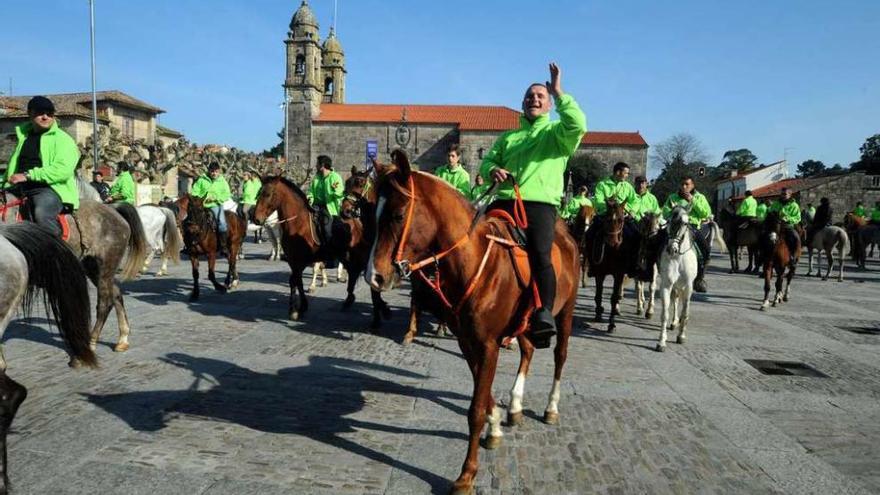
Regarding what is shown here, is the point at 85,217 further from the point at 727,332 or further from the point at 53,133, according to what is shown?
the point at 727,332

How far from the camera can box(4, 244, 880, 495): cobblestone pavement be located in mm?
3668

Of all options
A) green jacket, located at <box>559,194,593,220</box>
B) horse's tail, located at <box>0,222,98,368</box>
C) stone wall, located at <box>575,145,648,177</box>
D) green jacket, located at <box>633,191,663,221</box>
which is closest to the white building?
stone wall, located at <box>575,145,648,177</box>

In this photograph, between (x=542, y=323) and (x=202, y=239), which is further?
(x=202, y=239)

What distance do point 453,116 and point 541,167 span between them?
79.2 meters

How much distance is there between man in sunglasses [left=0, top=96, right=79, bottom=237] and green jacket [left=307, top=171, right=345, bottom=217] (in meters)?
5.10

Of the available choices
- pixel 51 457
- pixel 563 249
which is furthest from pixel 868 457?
pixel 51 457

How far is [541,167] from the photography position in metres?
4.15

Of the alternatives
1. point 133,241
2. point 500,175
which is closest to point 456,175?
point 133,241

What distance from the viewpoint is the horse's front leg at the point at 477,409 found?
11.3ft

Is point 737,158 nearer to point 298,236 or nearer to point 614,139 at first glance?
point 614,139

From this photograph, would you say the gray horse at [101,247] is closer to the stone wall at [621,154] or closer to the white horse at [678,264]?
the white horse at [678,264]

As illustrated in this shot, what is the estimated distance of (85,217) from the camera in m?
6.38

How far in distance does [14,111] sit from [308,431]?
197 ft

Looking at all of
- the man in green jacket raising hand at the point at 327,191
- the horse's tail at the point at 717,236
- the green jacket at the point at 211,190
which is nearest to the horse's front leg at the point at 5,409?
the man in green jacket raising hand at the point at 327,191
